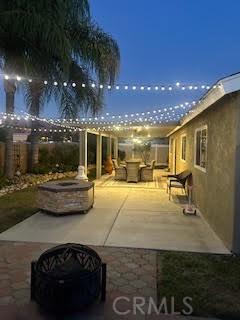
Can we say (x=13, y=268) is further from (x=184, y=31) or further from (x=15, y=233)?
(x=184, y=31)

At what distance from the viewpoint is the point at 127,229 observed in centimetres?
654

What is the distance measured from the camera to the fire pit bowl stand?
3.15 meters

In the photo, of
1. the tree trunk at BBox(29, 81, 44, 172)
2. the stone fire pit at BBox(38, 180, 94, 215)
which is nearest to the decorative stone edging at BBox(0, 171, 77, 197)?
the tree trunk at BBox(29, 81, 44, 172)

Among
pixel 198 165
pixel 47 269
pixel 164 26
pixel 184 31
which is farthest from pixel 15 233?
pixel 184 31

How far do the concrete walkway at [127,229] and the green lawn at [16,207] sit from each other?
0.25 m

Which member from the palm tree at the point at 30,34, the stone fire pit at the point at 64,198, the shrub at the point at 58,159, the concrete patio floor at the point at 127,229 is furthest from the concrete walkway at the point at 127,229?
the shrub at the point at 58,159

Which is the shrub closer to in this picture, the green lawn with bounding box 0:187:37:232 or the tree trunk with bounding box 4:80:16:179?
the tree trunk with bounding box 4:80:16:179

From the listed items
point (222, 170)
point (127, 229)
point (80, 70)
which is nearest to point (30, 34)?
point (80, 70)

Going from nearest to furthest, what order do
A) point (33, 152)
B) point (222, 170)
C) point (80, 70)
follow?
1. point (222, 170)
2. point (80, 70)
3. point (33, 152)

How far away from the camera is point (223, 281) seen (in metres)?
4.14

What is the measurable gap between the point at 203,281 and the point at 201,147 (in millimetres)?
5171

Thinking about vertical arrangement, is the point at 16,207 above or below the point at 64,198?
below

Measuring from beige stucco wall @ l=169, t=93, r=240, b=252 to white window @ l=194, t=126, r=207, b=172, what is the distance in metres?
0.32

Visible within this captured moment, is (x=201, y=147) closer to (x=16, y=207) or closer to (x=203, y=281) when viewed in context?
(x=16, y=207)
